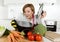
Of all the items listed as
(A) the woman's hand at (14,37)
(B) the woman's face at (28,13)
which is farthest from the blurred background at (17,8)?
(A) the woman's hand at (14,37)

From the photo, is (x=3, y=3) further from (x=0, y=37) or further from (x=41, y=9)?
(x=0, y=37)

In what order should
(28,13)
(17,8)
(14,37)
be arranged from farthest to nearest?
(17,8) → (28,13) → (14,37)

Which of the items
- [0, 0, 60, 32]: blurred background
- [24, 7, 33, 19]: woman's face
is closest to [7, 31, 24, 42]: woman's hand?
[24, 7, 33, 19]: woman's face

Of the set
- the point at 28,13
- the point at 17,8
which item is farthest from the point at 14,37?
the point at 17,8

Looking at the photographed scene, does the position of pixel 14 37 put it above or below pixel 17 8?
below

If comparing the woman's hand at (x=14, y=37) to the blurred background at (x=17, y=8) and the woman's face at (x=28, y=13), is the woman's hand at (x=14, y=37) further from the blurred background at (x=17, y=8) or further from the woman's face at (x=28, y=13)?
the blurred background at (x=17, y=8)

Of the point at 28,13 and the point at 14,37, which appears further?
the point at 28,13

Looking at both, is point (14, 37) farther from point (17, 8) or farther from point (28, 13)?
point (17, 8)

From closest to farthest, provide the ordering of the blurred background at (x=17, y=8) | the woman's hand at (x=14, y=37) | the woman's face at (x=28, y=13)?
1. the woman's hand at (x=14, y=37)
2. the woman's face at (x=28, y=13)
3. the blurred background at (x=17, y=8)

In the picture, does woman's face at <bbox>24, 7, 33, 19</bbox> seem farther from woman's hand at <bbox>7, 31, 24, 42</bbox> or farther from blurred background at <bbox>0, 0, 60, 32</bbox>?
woman's hand at <bbox>7, 31, 24, 42</bbox>

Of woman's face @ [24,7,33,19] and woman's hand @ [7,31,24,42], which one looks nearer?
woman's hand @ [7,31,24,42]

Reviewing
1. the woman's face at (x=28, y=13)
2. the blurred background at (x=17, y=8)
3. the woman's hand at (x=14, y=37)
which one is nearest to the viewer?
the woman's hand at (x=14, y=37)

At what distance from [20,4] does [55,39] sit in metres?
0.78

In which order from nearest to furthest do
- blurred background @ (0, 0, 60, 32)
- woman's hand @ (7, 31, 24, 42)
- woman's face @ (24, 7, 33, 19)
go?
1. woman's hand @ (7, 31, 24, 42)
2. woman's face @ (24, 7, 33, 19)
3. blurred background @ (0, 0, 60, 32)
